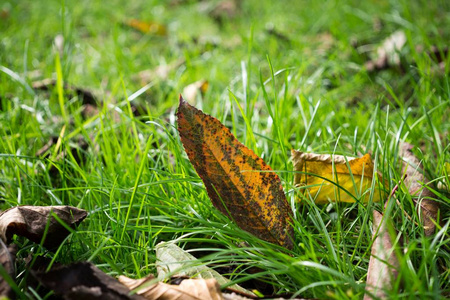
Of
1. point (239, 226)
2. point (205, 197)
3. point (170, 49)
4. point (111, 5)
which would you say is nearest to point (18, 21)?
point (111, 5)

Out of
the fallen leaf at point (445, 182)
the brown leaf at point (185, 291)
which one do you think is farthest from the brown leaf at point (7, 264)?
the fallen leaf at point (445, 182)

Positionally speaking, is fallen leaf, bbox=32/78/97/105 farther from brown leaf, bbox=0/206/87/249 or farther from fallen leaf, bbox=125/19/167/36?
fallen leaf, bbox=125/19/167/36

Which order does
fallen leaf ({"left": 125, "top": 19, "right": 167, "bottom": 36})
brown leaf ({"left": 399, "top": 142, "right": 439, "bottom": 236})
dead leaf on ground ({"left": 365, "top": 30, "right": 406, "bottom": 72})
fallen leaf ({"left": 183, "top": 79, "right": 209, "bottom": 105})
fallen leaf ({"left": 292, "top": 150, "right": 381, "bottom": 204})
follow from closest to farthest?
brown leaf ({"left": 399, "top": 142, "right": 439, "bottom": 236}) < fallen leaf ({"left": 292, "top": 150, "right": 381, "bottom": 204}) < fallen leaf ({"left": 183, "top": 79, "right": 209, "bottom": 105}) < dead leaf on ground ({"left": 365, "top": 30, "right": 406, "bottom": 72}) < fallen leaf ({"left": 125, "top": 19, "right": 167, "bottom": 36})

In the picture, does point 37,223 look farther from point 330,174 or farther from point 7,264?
point 330,174

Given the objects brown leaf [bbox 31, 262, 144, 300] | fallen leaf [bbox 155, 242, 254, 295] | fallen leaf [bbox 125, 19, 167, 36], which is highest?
fallen leaf [bbox 125, 19, 167, 36]

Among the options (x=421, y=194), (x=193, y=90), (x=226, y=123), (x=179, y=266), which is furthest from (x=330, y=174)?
(x=193, y=90)

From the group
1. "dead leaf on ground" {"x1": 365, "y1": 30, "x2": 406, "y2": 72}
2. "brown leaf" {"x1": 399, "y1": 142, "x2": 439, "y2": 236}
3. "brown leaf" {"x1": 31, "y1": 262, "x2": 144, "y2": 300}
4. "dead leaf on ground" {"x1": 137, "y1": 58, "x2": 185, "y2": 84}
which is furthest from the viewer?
"dead leaf on ground" {"x1": 137, "y1": 58, "x2": 185, "y2": 84}

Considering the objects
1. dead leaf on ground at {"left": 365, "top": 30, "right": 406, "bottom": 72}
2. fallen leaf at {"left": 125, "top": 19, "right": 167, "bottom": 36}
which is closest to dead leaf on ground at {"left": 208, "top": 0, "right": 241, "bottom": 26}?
fallen leaf at {"left": 125, "top": 19, "right": 167, "bottom": 36}
